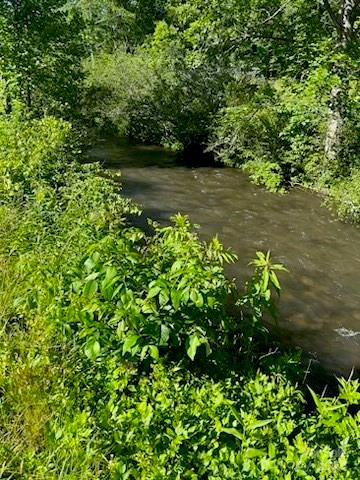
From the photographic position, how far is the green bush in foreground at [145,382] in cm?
262

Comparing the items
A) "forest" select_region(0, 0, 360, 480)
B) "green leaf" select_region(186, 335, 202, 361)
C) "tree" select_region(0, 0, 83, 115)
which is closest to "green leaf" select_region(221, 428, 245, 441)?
"forest" select_region(0, 0, 360, 480)

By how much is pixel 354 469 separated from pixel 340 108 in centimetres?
1196

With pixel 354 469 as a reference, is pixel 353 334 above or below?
below

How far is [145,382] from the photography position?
3.01 metres

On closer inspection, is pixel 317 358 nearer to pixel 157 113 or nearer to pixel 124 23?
pixel 157 113

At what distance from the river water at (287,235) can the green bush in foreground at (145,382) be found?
297 cm

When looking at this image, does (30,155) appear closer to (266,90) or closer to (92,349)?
(92,349)

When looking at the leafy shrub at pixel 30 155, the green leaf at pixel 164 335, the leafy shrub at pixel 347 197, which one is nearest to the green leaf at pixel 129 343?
the green leaf at pixel 164 335

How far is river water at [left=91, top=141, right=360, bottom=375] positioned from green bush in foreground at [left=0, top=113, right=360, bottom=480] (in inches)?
117

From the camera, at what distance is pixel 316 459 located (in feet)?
7.91

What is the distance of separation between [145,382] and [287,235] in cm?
771

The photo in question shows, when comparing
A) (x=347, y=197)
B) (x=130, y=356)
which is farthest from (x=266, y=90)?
(x=130, y=356)

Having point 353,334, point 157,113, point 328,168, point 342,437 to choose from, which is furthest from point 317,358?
point 157,113

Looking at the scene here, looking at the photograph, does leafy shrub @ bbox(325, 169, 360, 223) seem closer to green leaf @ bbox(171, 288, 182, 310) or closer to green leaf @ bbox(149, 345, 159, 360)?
green leaf @ bbox(171, 288, 182, 310)
